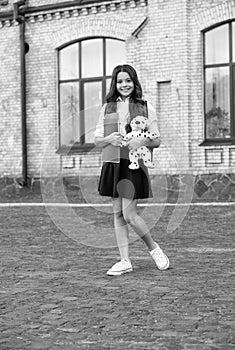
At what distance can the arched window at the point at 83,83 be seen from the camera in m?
20.0

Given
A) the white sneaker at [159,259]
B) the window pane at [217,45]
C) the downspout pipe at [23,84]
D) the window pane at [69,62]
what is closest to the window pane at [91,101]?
the window pane at [69,62]

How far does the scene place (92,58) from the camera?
2016cm

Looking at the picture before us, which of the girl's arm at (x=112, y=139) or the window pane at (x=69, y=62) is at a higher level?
the window pane at (x=69, y=62)

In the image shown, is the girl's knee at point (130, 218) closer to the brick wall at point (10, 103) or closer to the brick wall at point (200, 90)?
the brick wall at point (200, 90)

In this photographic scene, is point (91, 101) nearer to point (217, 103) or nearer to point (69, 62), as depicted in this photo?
point (69, 62)

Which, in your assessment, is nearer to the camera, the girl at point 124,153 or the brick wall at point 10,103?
the girl at point 124,153

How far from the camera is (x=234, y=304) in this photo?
16.8 feet

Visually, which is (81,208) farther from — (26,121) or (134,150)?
(134,150)

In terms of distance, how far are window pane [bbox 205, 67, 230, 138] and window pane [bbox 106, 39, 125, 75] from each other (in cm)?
254

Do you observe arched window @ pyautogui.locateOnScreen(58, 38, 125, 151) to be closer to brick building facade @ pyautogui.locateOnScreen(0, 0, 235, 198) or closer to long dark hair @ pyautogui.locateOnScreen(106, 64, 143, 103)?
brick building facade @ pyautogui.locateOnScreen(0, 0, 235, 198)

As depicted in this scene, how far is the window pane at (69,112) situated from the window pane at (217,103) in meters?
3.81

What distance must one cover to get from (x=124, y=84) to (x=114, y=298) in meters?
2.00

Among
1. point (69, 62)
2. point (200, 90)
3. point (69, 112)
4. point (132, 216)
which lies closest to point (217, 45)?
point (200, 90)

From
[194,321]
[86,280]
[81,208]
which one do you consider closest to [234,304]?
[194,321]
